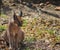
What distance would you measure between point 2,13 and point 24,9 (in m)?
0.84

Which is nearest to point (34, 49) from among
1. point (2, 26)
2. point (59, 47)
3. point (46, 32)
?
point (59, 47)

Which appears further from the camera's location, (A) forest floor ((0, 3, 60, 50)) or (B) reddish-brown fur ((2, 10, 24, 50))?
(A) forest floor ((0, 3, 60, 50))

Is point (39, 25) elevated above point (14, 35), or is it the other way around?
point (14, 35)

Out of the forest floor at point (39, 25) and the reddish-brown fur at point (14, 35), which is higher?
the reddish-brown fur at point (14, 35)

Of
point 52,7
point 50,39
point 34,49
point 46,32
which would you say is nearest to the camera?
point 34,49

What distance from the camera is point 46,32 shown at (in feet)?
21.6

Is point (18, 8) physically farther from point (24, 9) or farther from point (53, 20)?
point (53, 20)

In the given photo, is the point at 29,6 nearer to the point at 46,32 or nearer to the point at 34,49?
the point at 46,32

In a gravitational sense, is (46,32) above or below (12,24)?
below

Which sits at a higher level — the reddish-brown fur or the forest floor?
the reddish-brown fur

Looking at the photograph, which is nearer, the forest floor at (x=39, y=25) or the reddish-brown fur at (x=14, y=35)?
the reddish-brown fur at (x=14, y=35)

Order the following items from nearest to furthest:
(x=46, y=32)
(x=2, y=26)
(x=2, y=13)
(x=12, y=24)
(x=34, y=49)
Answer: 1. (x=12, y=24)
2. (x=34, y=49)
3. (x=46, y=32)
4. (x=2, y=26)
5. (x=2, y=13)

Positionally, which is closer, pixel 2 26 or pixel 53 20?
pixel 2 26

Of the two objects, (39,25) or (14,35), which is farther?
(39,25)
